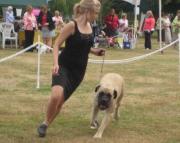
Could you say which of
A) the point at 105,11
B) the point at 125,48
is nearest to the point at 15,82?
the point at 125,48

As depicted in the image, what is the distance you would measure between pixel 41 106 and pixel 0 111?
33.2 inches

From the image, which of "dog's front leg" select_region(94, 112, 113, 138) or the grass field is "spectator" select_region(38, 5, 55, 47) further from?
"dog's front leg" select_region(94, 112, 113, 138)

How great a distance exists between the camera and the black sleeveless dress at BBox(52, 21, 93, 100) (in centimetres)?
663

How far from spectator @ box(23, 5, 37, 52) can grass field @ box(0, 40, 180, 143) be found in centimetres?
595

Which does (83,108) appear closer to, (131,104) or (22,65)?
(131,104)

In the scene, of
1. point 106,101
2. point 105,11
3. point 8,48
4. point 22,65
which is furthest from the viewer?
point 105,11

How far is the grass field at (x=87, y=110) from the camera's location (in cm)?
709

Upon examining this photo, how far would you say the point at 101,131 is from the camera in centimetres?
706

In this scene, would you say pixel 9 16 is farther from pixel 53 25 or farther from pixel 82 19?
pixel 82 19

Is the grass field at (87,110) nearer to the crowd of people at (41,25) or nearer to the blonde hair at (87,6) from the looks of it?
Answer: the blonde hair at (87,6)

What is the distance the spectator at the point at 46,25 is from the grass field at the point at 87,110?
17.7ft

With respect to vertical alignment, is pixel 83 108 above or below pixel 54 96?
below

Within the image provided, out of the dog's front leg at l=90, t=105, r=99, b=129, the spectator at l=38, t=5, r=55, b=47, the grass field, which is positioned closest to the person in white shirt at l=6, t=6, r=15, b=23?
the spectator at l=38, t=5, r=55, b=47

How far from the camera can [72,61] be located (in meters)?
6.74
